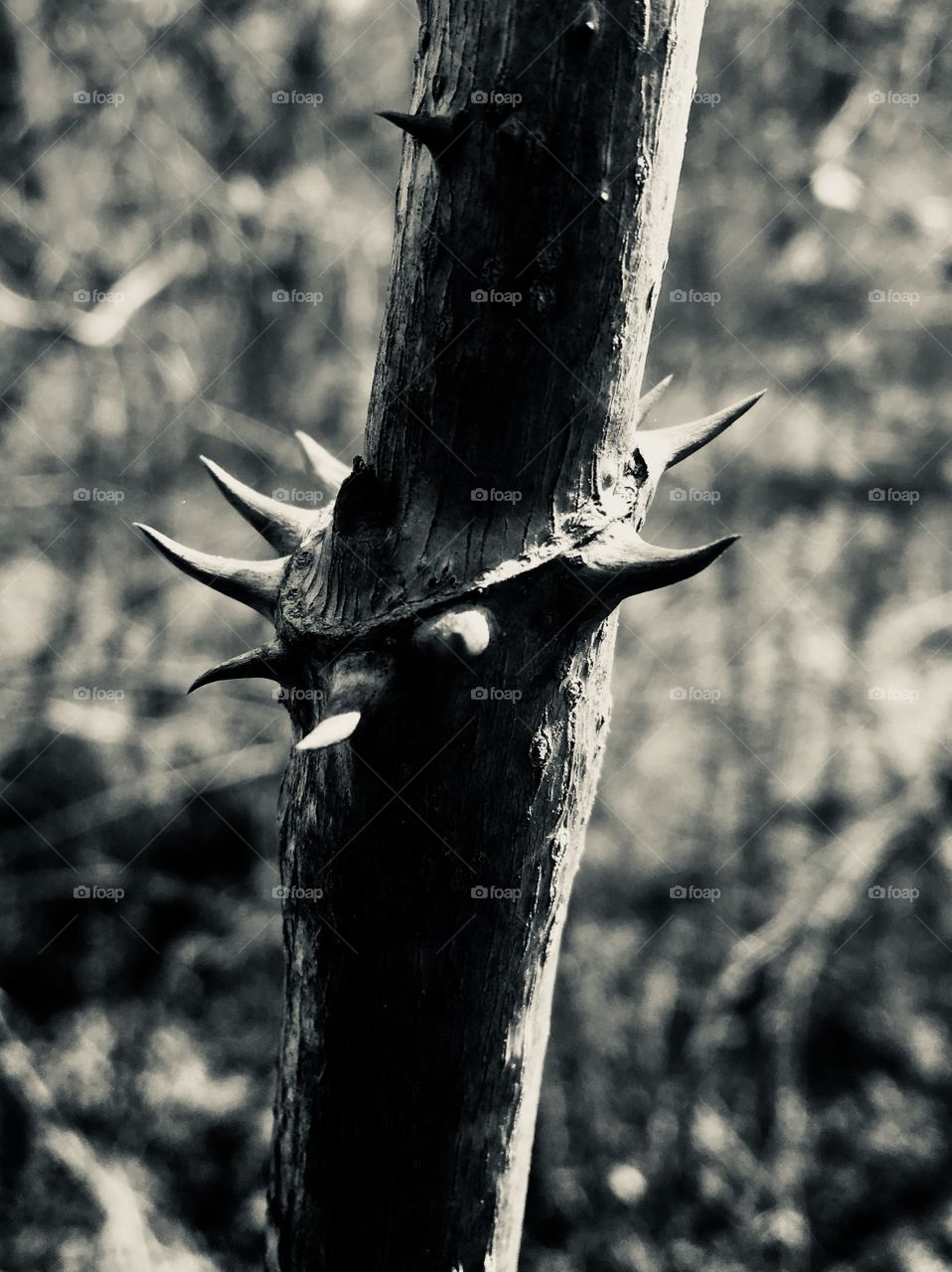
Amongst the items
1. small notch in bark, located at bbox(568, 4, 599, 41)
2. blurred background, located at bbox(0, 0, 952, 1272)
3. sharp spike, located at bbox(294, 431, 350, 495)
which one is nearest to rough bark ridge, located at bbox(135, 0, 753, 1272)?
small notch in bark, located at bbox(568, 4, 599, 41)

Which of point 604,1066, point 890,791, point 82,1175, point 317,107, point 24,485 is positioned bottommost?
point 82,1175

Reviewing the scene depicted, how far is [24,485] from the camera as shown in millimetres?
4035

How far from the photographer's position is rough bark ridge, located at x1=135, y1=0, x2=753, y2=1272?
1076mm

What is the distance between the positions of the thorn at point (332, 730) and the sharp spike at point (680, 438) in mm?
502

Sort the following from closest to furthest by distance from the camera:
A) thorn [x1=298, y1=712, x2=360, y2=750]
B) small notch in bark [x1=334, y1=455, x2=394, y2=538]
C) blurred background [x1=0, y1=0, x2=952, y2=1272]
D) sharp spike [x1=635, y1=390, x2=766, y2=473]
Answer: thorn [x1=298, y1=712, x2=360, y2=750], small notch in bark [x1=334, y1=455, x2=394, y2=538], sharp spike [x1=635, y1=390, x2=766, y2=473], blurred background [x1=0, y1=0, x2=952, y2=1272]

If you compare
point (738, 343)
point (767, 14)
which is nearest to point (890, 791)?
point (738, 343)

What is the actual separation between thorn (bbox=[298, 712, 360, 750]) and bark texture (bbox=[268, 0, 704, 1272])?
1.3 inches

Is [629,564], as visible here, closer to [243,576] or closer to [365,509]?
[365,509]

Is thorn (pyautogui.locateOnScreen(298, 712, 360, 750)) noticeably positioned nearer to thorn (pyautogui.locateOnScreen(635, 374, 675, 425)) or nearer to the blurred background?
thorn (pyautogui.locateOnScreen(635, 374, 675, 425))

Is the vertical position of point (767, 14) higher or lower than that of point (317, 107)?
higher

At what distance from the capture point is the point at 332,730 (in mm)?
1058

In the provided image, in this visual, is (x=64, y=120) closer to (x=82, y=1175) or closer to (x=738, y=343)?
(x=738, y=343)

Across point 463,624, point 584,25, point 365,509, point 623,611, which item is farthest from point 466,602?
point 623,611

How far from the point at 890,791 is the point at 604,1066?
1.58 metres
